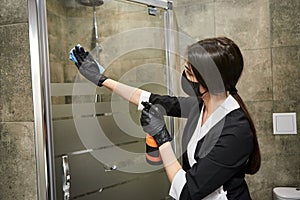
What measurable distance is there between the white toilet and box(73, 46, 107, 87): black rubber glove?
1.08 meters

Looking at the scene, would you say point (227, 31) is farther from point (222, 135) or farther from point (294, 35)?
point (222, 135)

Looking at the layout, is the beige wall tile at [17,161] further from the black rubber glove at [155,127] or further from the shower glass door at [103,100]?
the black rubber glove at [155,127]

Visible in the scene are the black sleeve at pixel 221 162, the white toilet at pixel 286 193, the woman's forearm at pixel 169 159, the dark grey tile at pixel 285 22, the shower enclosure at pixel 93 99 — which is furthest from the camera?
the dark grey tile at pixel 285 22

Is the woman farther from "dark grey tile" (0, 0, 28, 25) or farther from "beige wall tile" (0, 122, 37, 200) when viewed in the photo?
"beige wall tile" (0, 122, 37, 200)

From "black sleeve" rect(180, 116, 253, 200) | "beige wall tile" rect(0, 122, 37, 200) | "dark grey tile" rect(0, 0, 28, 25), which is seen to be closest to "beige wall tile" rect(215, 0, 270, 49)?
"black sleeve" rect(180, 116, 253, 200)

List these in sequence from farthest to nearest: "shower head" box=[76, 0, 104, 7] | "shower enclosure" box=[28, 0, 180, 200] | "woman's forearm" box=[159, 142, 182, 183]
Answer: "shower head" box=[76, 0, 104, 7] → "shower enclosure" box=[28, 0, 180, 200] → "woman's forearm" box=[159, 142, 182, 183]

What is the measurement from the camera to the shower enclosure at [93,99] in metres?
1.54

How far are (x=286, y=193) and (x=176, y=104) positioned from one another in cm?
80

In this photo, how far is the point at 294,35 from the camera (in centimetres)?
214

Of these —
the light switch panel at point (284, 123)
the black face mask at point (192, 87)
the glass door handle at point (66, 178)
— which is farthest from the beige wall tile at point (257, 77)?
the glass door handle at point (66, 178)

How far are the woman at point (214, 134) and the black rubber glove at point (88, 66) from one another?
30 mm

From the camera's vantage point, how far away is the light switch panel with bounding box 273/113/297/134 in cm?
213

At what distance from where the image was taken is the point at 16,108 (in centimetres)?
162

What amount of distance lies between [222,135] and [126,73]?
693 mm
